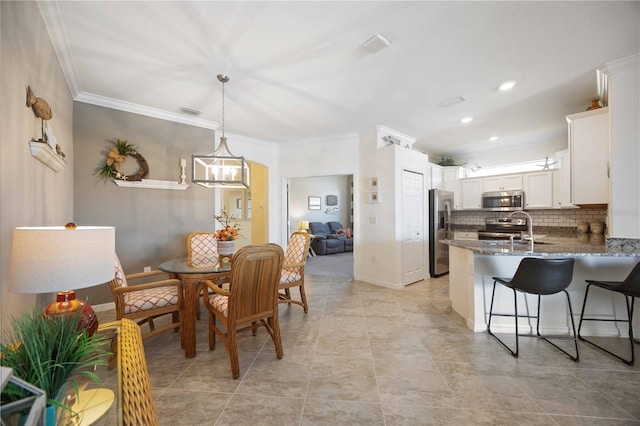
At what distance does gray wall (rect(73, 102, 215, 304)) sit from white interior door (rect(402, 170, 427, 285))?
127 inches

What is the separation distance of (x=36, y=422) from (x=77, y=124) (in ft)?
12.6

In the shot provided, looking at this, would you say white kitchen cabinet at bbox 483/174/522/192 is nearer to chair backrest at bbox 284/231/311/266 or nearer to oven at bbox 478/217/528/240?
oven at bbox 478/217/528/240

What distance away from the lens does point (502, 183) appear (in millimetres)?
5062

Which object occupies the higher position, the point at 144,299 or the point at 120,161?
the point at 120,161

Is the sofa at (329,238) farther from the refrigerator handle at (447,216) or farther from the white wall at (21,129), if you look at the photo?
the white wall at (21,129)

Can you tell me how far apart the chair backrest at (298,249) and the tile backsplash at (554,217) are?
424 centimetres

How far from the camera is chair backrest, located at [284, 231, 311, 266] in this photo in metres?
Result: 3.21

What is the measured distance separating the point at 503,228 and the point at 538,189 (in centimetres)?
90

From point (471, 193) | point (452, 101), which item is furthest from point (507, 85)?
point (471, 193)

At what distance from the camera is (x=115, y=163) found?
330cm

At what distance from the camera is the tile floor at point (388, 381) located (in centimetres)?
152

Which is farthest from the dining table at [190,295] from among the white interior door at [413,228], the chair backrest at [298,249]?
the white interior door at [413,228]

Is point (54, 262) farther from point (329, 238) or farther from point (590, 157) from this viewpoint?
point (329, 238)

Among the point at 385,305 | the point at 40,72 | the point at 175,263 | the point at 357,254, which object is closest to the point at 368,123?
the point at 357,254
